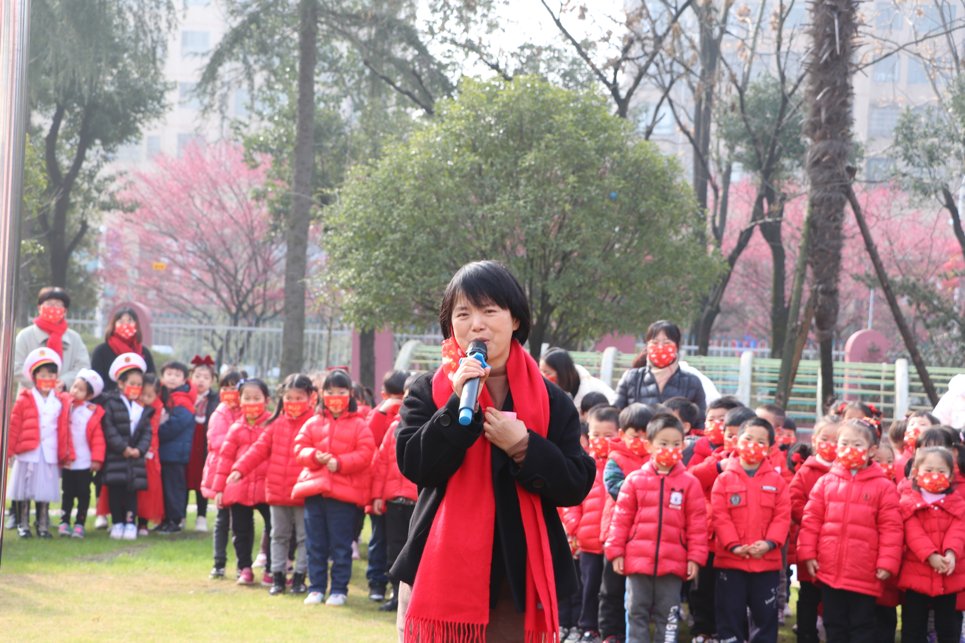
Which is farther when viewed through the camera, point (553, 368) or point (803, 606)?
point (553, 368)

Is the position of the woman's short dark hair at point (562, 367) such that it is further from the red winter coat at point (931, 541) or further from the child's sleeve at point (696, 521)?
the red winter coat at point (931, 541)

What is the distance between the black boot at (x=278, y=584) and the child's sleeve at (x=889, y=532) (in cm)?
374

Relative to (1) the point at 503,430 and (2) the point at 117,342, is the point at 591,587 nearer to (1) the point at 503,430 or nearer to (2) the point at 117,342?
(1) the point at 503,430

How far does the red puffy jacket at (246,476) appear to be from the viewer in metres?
8.51

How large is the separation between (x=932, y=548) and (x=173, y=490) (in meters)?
6.50

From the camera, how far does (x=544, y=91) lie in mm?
14883

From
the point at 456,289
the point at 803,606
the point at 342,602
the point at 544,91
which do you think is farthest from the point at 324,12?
the point at 456,289

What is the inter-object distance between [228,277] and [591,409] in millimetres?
22022

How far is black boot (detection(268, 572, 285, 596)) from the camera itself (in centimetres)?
815

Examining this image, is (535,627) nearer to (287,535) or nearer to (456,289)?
(456,289)

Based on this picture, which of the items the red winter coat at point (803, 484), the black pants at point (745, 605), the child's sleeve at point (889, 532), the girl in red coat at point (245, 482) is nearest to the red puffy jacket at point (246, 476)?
the girl in red coat at point (245, 482)

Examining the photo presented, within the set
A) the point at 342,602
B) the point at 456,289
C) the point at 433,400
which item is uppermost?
the point at 456,289

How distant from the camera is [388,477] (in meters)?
8.04

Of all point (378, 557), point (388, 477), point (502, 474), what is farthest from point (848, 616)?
point (502, 474)
